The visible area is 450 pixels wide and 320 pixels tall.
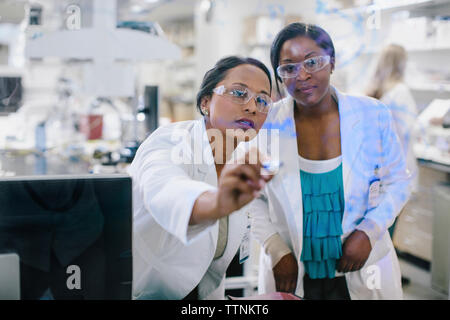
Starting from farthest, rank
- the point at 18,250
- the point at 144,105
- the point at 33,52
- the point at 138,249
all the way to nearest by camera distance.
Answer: the point at 144,105 < the point at 33,52 < the point at 138,249 < the point at 18,250

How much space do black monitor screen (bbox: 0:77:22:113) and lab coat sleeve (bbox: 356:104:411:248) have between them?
1.54 metres

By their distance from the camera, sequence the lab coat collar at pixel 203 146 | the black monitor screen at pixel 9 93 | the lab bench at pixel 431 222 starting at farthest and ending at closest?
the black monitor screen at pixel 9 93
the lab bench at pixel 431 222
the lab coat collar at pixel 203 146

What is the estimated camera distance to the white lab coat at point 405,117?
1395mm

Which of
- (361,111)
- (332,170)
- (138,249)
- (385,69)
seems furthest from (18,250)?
(385,69)

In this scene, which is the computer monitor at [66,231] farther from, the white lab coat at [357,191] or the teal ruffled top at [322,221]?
the teal ruffled top at [322,221]

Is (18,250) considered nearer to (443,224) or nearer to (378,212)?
(378,212)

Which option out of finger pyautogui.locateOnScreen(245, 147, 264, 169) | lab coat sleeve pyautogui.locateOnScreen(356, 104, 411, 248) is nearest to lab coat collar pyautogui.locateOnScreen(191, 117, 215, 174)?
finger pyautogui.locateOnScreen(245, 147, 264, 169)

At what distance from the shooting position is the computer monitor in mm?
940

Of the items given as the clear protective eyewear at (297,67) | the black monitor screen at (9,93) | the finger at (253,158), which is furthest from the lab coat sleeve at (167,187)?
the black monitor screen at (9,93)

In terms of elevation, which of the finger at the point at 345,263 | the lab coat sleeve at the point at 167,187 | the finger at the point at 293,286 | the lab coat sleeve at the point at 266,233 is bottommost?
the finger at the point at 293,286

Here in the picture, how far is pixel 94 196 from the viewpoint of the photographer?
0.97 metres

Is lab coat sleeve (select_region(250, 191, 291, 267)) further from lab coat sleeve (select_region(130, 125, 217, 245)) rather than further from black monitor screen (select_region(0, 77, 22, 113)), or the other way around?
black monitor screen (select_region(0, 77, 22, 113))

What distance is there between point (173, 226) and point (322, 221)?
1.59ft
